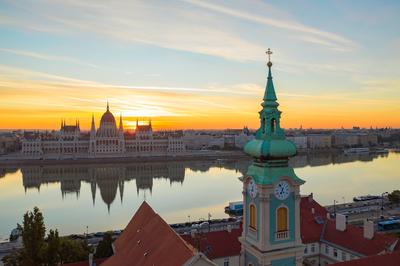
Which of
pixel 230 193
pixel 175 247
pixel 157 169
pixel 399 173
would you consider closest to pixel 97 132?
pixel 157 169

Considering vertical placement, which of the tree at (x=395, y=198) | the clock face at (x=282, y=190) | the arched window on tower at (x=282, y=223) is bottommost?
the tree at (x=395, y=198)

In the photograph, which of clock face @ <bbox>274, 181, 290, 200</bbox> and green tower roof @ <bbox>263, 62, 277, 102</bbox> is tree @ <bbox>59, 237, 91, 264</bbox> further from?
green tower roof @ <bbox>263, 62, 277, 102</bbox>

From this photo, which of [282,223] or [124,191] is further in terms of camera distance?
[124,191]

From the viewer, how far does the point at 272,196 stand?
7789 mm

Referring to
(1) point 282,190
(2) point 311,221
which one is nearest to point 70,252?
(1) point 282,190

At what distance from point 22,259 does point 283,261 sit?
8.02m

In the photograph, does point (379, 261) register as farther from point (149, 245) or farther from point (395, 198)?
point (395, 198)

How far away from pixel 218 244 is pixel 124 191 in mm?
24912

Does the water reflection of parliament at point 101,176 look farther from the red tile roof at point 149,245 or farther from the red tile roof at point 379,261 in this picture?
the red tile roof at point 379,261

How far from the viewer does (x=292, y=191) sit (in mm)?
7965

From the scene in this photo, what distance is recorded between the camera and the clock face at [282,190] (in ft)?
25.7

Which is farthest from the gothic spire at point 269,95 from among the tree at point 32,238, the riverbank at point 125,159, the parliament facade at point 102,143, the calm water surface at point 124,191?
the parliament facade at point 102,143

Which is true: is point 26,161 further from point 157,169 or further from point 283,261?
point 283,261

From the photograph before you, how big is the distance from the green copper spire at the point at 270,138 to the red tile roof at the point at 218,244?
20.2 ft
